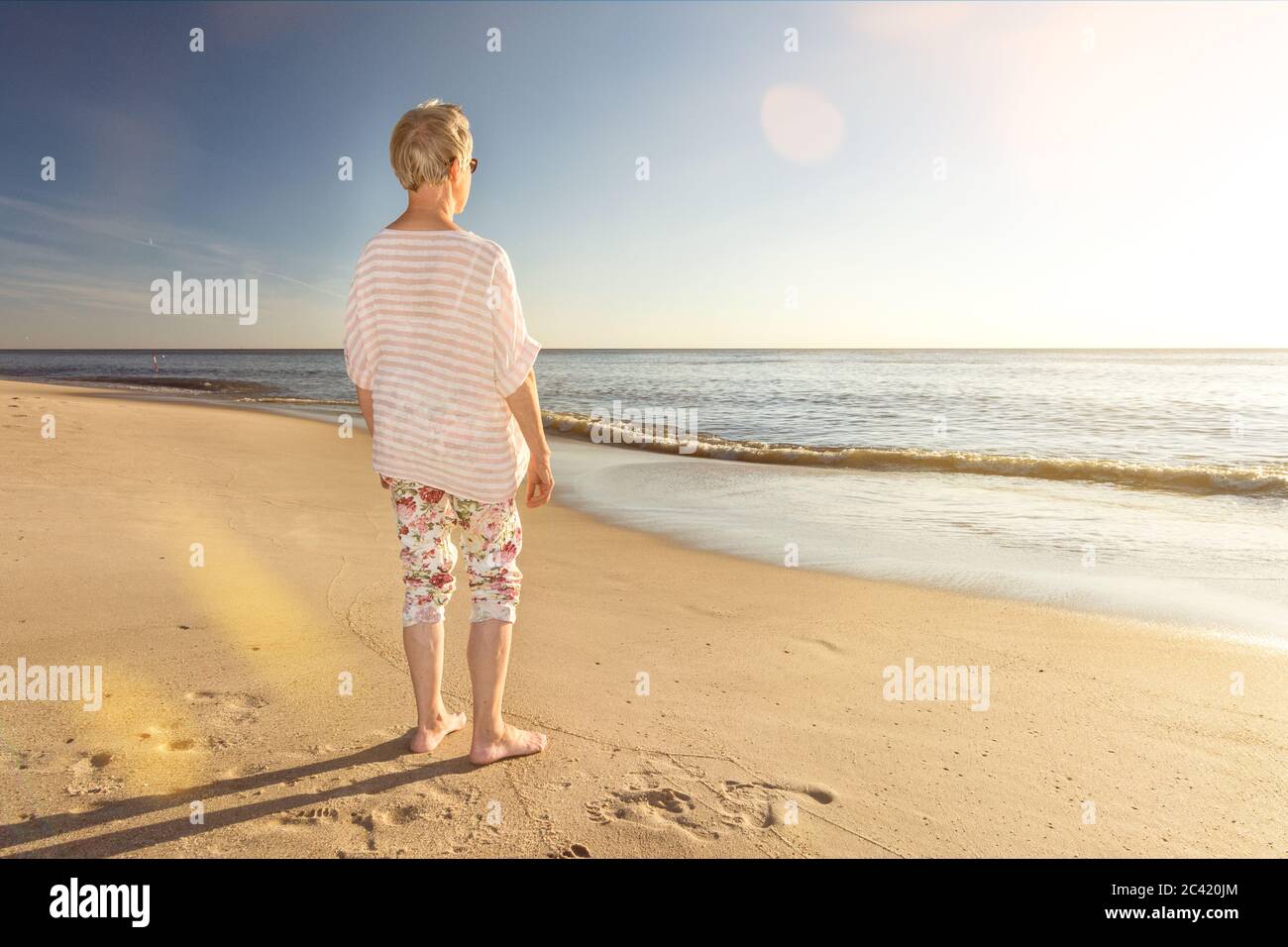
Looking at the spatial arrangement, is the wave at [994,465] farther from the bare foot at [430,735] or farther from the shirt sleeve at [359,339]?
the shirt sleeve at [359,339]

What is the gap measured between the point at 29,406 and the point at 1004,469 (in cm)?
1662

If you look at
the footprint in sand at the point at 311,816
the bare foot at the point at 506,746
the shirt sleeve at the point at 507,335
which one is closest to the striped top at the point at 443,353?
the shirt sleeve at the point at 507,335

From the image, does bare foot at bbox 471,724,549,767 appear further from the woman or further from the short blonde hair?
the short blonde hair

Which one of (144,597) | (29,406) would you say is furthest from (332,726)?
(29,406)

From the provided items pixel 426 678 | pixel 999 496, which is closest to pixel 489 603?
pixel 426 678

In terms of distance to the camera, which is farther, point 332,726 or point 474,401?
point 332,726

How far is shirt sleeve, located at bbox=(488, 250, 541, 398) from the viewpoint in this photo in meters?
2.38

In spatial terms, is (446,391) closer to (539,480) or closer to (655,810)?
(539,480)

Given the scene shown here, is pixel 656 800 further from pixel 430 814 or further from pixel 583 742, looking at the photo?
pixel 430 814

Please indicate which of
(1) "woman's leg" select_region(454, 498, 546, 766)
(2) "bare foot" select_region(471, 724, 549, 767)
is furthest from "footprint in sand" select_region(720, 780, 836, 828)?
(1) "woman's leg" select_region(454, 498, 546, 766)

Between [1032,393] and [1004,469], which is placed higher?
[1032,393]
